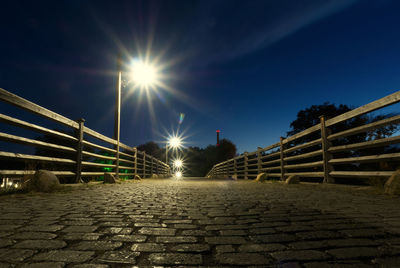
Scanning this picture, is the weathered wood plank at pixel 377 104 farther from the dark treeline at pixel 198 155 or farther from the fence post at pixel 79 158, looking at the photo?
the dark treeline at pixel 198 155

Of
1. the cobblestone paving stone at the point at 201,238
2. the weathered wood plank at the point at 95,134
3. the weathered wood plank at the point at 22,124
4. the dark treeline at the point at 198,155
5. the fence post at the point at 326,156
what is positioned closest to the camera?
the cobblestone paving stone at the point at 201,238

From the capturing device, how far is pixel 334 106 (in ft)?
52.5

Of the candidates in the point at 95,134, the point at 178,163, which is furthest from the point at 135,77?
the point at 178,163

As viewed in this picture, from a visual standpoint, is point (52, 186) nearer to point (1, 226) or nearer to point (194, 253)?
point (1, 226)

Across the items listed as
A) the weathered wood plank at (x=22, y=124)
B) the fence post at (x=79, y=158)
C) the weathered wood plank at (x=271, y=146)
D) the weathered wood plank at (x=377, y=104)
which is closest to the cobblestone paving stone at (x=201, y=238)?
the weathered wood plank at (x=22, y=124)

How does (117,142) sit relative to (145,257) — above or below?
above

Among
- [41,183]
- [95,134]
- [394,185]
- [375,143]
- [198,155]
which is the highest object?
[198,155]

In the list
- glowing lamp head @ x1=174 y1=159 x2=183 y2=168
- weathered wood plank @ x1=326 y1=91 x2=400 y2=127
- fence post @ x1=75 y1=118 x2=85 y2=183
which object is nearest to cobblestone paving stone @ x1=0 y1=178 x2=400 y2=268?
weathered wood plank @ x1=326 y1=91 x2=400 y2=127

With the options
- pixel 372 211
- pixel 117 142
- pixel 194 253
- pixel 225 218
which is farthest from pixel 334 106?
pixel 194 253

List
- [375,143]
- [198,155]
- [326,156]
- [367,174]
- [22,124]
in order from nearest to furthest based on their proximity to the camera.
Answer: [22,124] → [375,143] → [367,174] → [326,156] → [198,155]

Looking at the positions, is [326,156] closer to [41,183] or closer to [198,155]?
[41,183]

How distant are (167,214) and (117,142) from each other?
25.9 feet

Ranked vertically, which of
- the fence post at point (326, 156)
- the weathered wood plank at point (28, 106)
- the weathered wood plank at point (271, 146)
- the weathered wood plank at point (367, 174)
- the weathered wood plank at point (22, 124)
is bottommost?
the weathered wood plank at point (367, 174)

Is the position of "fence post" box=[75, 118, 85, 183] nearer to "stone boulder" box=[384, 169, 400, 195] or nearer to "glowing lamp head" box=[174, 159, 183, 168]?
"stone boulder" box=[384, 169, 400, 195]
